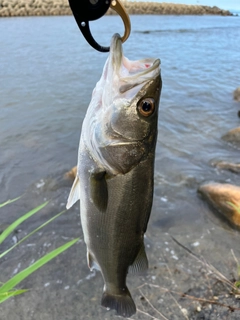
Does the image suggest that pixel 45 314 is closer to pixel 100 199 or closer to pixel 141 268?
pixel 141 268

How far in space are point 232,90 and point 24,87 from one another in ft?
23.5

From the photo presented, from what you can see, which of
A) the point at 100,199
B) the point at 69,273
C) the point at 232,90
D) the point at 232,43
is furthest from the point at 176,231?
the point at 232,43

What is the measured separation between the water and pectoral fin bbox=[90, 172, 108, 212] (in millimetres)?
2016

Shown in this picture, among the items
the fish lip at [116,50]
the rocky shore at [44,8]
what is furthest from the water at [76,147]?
the rocky shore at [44,8]

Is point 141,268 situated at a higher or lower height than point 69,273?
higher

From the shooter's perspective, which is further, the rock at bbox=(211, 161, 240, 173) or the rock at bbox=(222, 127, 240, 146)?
the rock at bbox=(222, 127, 240, 146)

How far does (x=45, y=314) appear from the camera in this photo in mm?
3406

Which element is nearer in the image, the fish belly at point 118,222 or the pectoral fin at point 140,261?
the fish belly at point 118,222

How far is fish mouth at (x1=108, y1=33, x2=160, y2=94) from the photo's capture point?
1.65m

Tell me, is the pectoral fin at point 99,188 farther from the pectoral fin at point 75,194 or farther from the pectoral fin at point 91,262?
the pectoral fin at point 91,262

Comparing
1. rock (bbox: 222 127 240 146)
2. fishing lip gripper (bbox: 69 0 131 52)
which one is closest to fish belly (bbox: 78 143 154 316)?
fishing lip gripper (bbox: 69 0 131 52)

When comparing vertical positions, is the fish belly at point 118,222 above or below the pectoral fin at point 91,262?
above

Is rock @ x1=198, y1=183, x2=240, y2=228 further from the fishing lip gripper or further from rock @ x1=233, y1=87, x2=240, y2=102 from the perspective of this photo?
rock @ x1=233, y1=87, x2=240, y2=102

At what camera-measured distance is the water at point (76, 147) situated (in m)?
3.95
